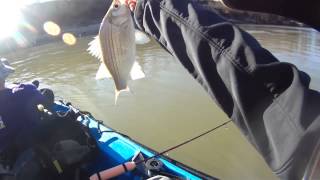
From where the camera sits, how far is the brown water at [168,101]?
19.1 feet

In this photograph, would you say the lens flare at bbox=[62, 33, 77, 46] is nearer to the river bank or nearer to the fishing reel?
the river bank

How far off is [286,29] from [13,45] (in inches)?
465

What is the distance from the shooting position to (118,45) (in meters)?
2.03

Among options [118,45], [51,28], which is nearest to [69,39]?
[51,28]

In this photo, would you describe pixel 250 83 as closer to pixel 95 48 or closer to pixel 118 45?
pixel 118 45

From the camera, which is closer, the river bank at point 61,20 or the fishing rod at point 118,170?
the fishing rod at point 118,170

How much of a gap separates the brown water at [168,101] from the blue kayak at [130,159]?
1.54 meters

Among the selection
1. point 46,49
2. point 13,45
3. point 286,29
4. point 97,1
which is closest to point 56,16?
point 97,1

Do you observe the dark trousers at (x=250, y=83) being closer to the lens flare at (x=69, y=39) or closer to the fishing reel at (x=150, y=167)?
the fishing reel at (x=150, y=167)

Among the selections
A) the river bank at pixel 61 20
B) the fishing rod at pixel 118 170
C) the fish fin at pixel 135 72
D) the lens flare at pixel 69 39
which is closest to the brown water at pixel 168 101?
the fishing rod at pixel 118 170

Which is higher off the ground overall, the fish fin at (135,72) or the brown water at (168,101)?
the fish fin at (135,72)

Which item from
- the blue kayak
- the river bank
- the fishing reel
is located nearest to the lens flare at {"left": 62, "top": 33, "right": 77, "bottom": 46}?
the river bank

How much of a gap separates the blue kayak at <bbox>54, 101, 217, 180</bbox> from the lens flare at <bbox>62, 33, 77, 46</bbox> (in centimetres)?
1420

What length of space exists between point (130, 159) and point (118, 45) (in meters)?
2.05
